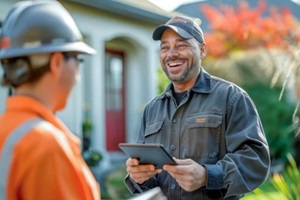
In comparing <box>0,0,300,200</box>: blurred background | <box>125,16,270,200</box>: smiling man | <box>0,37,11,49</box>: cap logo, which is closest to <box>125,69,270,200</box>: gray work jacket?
<box>125,16,270,200</box>: smiling man

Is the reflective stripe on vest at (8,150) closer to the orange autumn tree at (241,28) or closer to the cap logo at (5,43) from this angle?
the cap logo at (5,43)

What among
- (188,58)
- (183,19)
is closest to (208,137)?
(188,58)

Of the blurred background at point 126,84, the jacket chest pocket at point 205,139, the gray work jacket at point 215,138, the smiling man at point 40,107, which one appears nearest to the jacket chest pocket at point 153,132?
the gray work jacket at point 215,138

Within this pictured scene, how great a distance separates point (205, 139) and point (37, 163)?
1.71m

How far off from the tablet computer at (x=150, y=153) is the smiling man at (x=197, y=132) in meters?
0.05

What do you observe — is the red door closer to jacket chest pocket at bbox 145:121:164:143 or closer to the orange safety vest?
jacket chest pocket at bbox 145:121:164:143

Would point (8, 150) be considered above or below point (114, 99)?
above

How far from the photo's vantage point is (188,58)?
362 centimetres

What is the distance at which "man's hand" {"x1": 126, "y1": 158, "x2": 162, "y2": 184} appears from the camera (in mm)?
3369

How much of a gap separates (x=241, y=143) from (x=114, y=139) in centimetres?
1109

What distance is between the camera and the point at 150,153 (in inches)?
124

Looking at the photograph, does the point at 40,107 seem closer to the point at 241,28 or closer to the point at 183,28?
the point at 183,28

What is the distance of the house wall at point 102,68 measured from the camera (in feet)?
37.5

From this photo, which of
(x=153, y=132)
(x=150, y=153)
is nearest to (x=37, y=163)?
(x=150, y=153)
